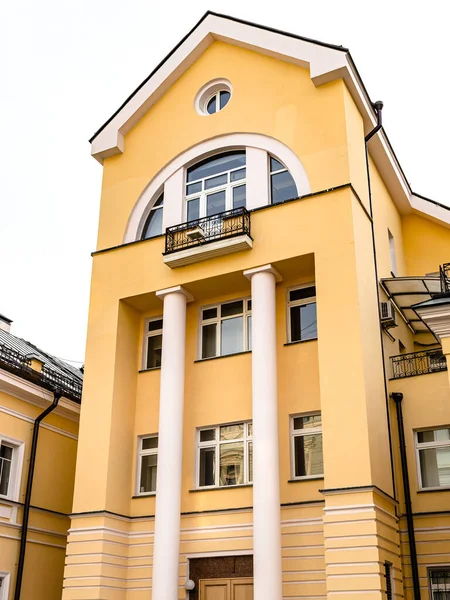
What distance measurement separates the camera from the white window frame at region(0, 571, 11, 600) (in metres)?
17.7

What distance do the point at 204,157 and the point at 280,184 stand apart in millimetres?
2563

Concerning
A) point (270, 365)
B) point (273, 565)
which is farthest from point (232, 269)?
point (273, 565)

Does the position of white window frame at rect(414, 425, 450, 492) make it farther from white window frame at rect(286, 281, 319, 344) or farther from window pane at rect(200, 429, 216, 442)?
window pane at rect(200, 429, 216, 442)

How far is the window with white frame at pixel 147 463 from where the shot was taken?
58.4 ft

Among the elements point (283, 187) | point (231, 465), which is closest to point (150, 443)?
point (231, 465)

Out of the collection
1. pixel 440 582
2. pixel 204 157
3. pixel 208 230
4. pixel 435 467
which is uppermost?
pixel 204 157

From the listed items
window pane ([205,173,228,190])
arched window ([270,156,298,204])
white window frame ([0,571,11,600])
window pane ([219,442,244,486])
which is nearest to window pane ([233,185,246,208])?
window pane ([205,173,228,190])

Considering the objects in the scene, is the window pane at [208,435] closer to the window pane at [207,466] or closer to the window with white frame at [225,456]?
the window with white frame at [225,456]

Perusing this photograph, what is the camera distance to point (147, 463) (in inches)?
711

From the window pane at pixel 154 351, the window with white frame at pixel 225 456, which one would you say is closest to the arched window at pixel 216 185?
the window pane at pixel 154 351

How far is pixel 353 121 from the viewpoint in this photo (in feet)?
60.1

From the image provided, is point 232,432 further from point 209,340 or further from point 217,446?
point 209,340

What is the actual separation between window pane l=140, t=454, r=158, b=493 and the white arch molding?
5752mm

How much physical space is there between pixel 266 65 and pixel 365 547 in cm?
1226
